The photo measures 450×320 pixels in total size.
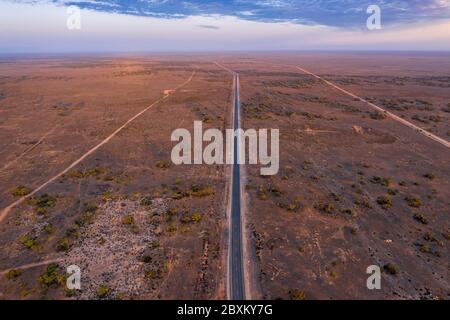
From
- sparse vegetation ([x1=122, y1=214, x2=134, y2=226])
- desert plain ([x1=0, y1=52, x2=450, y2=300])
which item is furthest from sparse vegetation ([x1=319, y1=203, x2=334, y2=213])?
sparse vegetation ([x1=122, y1=214, x2=134, y2=226])

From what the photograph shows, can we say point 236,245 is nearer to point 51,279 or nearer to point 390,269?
point 390,269

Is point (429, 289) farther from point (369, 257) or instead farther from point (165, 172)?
point (165, 172)

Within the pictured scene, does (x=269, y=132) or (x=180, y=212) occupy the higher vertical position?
(x=269, y=132)

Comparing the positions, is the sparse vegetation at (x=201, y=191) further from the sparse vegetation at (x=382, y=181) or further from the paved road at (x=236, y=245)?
the sparse vegetation at (x=382, y=181)

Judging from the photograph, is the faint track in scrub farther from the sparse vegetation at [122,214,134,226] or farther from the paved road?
the paved road

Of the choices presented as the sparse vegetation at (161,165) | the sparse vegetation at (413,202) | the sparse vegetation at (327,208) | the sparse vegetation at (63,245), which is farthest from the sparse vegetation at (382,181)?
the sparse vegetation at (63,245)

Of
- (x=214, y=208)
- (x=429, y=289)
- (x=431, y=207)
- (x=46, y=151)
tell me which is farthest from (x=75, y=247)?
(x=431, y=207)

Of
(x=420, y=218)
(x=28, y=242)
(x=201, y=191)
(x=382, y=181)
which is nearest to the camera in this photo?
A: (x=28, y=242)

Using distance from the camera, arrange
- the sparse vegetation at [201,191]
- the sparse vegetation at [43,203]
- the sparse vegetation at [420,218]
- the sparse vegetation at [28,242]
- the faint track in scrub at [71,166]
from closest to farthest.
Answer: the sparse vegetation at [28,242] → the sparse vegetation at [420,218] → the sparse vegetation at [43,203] → the faint track in scrub at [71,166] → the sparse vegetation at [201,191]

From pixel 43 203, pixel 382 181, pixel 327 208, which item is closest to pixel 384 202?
pixel 382 181
